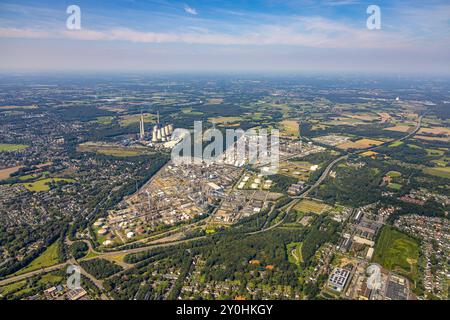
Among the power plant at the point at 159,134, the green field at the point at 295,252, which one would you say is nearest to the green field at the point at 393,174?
the green field at the point at 295,252

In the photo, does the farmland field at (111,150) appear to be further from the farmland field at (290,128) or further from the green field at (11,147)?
the farmland field at (290,128)

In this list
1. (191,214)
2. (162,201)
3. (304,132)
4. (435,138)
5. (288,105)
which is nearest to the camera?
(191,214)

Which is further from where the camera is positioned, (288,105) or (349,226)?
(288,105)

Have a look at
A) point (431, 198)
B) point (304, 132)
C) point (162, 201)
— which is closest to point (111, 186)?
point (162, 201)

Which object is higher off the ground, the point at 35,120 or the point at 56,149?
the point at 35,120

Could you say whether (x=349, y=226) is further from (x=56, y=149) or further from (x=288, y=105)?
(x=288, y=105)
